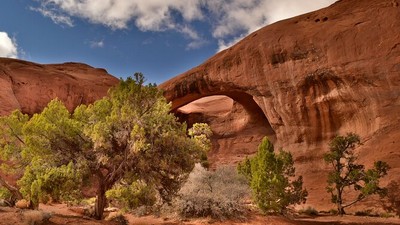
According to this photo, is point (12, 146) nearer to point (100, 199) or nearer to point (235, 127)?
point (100, 199)

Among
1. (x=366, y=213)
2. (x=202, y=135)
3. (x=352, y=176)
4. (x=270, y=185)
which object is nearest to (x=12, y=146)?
(x=202, y=135)

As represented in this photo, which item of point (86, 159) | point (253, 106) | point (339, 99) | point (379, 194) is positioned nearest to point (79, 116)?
point (86, 159)

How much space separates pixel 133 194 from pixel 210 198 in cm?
578

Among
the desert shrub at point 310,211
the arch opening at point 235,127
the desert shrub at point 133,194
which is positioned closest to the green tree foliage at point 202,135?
the desert shrub at point 133,194

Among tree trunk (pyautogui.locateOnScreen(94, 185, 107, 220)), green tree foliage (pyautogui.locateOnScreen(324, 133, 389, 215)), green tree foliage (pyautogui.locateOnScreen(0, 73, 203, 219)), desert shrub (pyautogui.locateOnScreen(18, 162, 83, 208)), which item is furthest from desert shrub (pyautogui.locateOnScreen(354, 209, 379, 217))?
desert shrub (pyautogui.locateOnScreen(18, 162, 83, 208))

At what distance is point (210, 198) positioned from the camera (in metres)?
17.2

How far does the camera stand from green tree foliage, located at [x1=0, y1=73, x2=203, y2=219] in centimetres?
1252

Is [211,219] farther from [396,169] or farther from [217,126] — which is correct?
[217,126]

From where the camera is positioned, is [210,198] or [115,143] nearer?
[115,143]

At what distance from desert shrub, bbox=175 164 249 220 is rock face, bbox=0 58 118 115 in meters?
17.8

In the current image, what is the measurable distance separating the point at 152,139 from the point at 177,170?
173cm

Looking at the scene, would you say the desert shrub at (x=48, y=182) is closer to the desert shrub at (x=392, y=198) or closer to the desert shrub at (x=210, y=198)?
the desert shrub at (x=210, y=198)

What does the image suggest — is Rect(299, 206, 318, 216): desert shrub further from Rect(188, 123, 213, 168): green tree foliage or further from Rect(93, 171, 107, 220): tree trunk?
Rect(93, 171, 107, 220): tree trunk

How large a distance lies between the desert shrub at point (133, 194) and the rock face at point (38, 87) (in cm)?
2012
